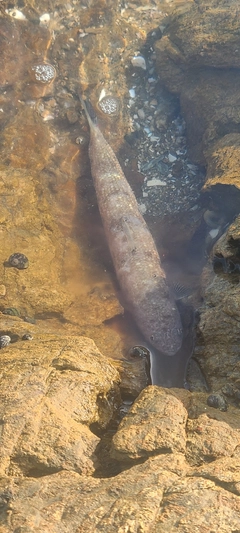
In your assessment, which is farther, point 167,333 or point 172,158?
point 172,158

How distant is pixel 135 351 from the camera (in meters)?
5.54

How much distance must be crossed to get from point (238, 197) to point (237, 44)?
10.0 feet

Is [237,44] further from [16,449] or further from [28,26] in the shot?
[16,449]

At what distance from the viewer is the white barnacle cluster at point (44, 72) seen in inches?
318

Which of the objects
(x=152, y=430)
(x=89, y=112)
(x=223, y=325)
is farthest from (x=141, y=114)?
(x=152, y=430)

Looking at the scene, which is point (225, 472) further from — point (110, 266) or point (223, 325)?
point (110, 266)

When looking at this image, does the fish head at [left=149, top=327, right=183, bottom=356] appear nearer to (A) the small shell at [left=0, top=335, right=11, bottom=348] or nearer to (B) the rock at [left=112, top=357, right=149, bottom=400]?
(B) the rock at [left=112, top=357, right=149, bottom=400]

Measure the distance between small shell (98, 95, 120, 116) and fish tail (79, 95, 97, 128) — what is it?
26 cm

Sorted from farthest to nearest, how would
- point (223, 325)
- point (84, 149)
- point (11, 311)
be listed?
point (84, 149) < point (11, 311) < point (223, 325)

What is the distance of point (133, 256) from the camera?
654 centimetres

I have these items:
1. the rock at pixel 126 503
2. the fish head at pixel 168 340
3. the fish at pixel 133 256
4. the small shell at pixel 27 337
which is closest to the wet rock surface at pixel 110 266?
the rock at pixel 126 503

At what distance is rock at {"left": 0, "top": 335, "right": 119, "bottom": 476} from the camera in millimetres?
2986

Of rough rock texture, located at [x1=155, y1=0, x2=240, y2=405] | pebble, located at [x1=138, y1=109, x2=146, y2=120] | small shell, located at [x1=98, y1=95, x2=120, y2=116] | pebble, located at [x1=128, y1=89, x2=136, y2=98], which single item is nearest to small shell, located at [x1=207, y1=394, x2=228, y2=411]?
rough rock texture, located at [x1=155, y1=0, x2=240, y2=405]

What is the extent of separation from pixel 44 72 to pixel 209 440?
7675mm
